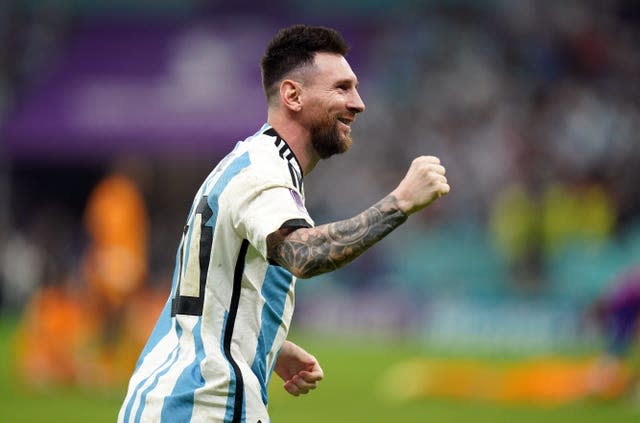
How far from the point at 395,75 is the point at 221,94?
328cm

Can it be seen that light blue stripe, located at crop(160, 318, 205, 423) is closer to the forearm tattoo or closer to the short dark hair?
the forearm tattoo

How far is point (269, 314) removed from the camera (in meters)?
4.00

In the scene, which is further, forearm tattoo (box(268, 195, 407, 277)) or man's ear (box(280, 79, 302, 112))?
man's ear (box(280, 79, 302, 112))

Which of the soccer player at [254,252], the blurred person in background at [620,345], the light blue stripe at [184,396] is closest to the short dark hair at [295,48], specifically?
the soccer player at [254,252]

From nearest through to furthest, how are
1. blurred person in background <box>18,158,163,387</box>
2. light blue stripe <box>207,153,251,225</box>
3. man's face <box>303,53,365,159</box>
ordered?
light blue stripe <box>207,153,251,225</box> < man's face <box>303,53,365,159</box> < blurred person in background <box>18,158,163,387</box>

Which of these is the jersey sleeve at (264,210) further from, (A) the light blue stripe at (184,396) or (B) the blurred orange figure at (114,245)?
(B) the blurred orange figure at (114,245)

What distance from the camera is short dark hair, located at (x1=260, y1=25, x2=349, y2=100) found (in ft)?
13.9

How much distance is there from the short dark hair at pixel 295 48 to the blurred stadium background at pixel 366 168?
883 cm

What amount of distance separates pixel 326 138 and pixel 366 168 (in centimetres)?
1729

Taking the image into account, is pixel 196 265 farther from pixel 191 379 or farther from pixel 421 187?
pixel 421 187

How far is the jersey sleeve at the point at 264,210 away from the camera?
3676 millimetres

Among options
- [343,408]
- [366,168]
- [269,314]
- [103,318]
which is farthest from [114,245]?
[269,314]

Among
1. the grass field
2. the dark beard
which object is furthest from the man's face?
the grass field

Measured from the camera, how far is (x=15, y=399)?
11969mm
